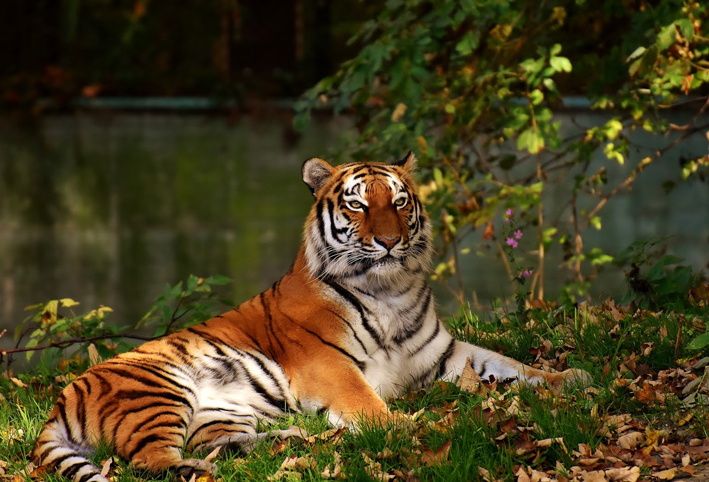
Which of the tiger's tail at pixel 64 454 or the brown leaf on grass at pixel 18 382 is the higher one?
the tiger's tail at pixel 64 454

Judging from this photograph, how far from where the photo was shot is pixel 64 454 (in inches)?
128

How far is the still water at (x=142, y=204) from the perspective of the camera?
28.0 ft

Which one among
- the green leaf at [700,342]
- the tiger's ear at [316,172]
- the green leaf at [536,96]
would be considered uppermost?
the green leaf at [536,96]

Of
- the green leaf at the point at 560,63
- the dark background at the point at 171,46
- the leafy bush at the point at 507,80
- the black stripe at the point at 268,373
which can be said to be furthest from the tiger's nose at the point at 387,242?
the dark background at the point at 171,46

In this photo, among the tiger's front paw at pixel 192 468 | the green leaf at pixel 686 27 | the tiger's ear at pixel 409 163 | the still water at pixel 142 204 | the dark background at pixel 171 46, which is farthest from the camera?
the dark background at pixel 171 46

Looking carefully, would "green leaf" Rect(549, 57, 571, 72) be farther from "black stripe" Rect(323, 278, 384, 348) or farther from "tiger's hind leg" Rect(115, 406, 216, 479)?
"tiger's hind leg" Rect(115, 406, 216, 479)

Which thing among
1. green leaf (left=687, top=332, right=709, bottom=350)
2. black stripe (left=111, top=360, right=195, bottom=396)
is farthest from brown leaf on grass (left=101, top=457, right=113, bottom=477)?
green leaf (left=687, top=332, right=709, bottom=350)

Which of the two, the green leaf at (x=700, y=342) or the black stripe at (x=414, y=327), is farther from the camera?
the black stripe at (x=414, y=327)

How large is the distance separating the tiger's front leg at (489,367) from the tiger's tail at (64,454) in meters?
1.63

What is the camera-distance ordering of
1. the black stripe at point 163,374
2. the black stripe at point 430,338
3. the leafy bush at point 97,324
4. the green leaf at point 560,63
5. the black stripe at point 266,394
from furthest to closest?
1. the green leaf at point 560,63
2. the leafy bush at point 97,324
3. the black stripe at point 430,338
4. the black stripe at point 266,394
5. the black stripe at point 163,374

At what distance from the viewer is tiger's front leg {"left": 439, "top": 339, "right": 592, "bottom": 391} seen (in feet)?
12.3

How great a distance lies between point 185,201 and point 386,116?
3.39 meters

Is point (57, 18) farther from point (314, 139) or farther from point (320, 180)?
point (320, 180)

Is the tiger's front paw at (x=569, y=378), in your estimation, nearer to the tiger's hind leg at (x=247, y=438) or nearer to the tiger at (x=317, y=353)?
the tiger at (x=317, y=353)
